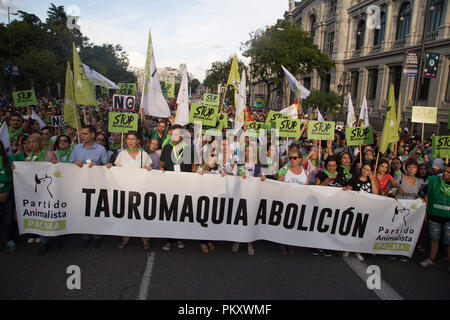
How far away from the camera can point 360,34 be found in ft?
110

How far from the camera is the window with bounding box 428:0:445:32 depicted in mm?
21906

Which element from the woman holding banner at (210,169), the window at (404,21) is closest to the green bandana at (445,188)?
the woman holding banner at (210,169)

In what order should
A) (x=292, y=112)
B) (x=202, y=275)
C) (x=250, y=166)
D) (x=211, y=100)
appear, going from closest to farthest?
(x=202, y=275) < (x=250, y=166) < (x=292, y=112) < (x=211, y=100)

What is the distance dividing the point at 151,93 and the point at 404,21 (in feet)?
93.7

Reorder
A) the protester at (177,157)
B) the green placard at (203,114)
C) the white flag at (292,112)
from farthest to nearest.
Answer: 1. the white flag at (292,112)
2. the green placard at (203,114)
3. the protester at (177,157)

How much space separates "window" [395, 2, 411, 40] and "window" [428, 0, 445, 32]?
260 centimetres

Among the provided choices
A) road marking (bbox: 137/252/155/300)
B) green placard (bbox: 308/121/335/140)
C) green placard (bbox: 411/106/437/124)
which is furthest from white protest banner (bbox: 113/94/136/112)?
green placard (bbox: 411/106/437/124)

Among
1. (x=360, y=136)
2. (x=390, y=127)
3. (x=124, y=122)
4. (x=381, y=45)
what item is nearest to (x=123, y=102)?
(x=124, y=122)

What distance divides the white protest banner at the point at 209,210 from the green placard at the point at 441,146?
1581 mm

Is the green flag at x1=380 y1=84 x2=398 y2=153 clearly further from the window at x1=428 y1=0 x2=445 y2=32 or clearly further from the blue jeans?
the window at x1=428 y1=0 x2=445 y2=32

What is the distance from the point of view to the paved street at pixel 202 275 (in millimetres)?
3518

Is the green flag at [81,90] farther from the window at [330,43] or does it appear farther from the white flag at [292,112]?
the window at [330,43]

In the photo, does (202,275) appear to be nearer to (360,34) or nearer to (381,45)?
(381,45)
